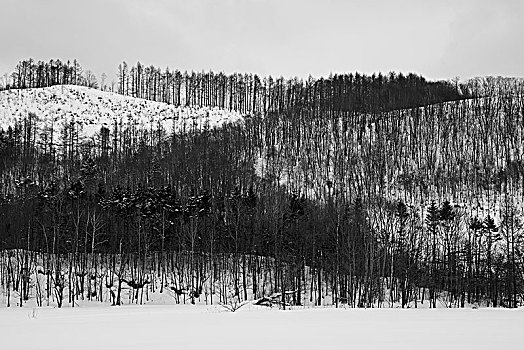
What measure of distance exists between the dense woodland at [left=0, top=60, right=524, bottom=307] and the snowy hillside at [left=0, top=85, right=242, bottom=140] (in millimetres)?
4389

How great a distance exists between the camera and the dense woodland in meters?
49.2

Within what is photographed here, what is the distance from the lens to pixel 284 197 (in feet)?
229

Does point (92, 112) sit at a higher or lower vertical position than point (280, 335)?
higher

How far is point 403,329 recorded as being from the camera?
1525 centimetres

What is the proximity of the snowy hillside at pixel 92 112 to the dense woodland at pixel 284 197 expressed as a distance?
4389 millimetres

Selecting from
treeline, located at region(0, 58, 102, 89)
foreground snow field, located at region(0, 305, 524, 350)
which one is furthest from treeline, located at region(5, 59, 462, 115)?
foreground snow field, located at region(0, 305, 524, 350)

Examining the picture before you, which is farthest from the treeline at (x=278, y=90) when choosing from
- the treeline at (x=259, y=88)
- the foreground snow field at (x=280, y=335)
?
the foreground snow field at (x=280, y=335)

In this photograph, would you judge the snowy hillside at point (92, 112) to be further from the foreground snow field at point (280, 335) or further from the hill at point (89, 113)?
the foreground snow field at point (280, 335)

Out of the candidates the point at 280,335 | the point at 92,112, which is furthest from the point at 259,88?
the point at 280,335

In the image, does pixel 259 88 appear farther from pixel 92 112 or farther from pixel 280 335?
pixel 280 335

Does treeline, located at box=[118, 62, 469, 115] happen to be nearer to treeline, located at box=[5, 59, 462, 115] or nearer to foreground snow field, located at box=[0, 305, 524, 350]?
treeline, located at box=[5, 59, 462, 115]

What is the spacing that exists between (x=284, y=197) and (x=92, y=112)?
5559 cm

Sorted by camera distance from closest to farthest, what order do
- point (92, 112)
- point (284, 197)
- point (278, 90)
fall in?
point (284, 197) < point (92, 112) < point (278, 90)

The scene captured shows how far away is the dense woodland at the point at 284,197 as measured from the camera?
162ft
